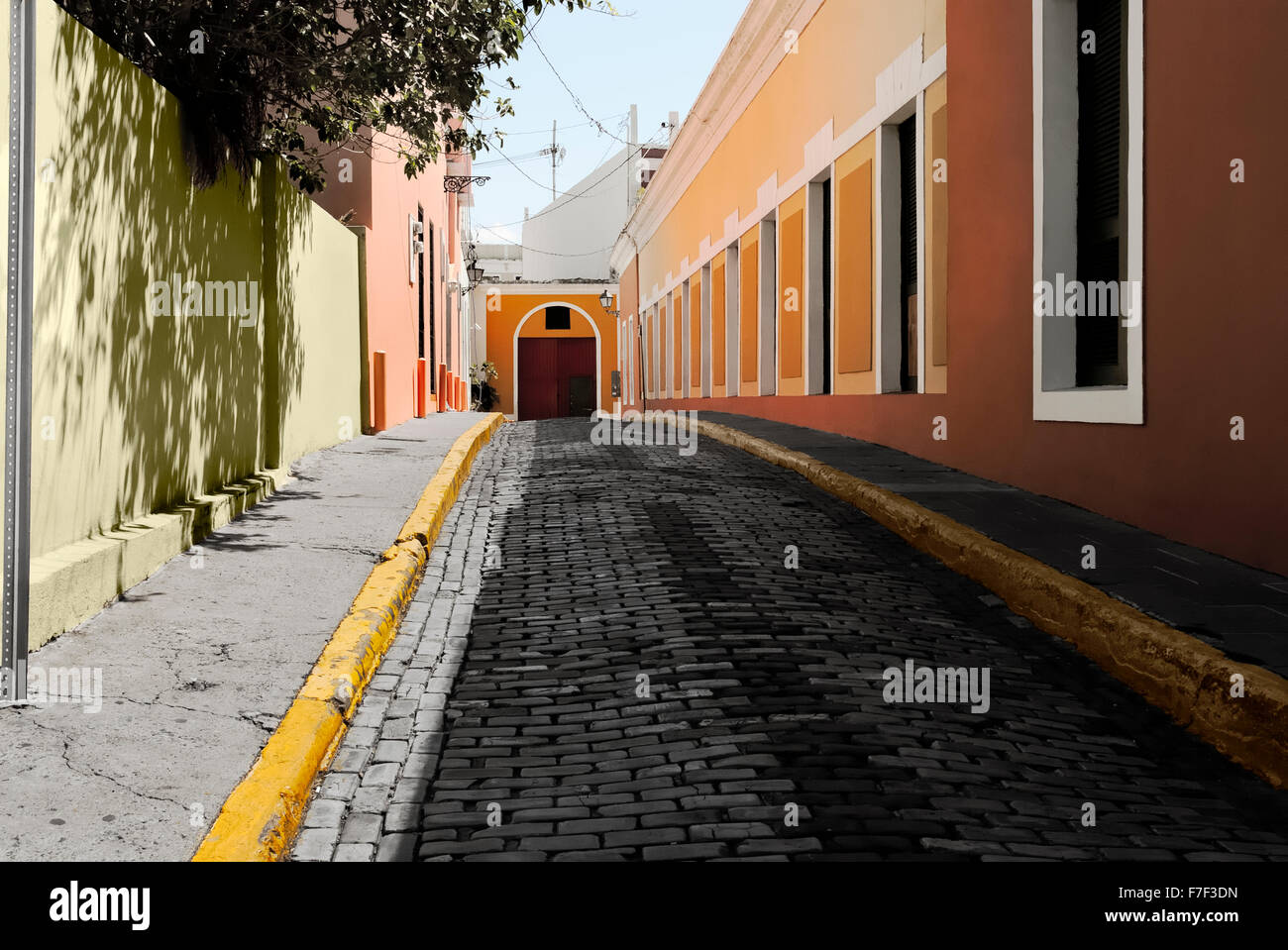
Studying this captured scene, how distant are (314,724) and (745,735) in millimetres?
1402

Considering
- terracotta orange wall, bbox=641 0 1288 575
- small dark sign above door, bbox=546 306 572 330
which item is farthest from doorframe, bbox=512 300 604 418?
terracotta orange wall, bbox=641 0 1288 575

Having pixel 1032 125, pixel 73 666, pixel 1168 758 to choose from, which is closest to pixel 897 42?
pixel 1032 125

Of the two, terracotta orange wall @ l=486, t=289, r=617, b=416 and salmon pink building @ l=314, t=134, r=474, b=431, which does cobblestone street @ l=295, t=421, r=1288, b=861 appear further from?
terracotta orange wall @ l=486, t=289, r=617, b=416

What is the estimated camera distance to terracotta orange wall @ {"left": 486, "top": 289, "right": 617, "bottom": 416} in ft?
131

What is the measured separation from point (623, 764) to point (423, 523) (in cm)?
381

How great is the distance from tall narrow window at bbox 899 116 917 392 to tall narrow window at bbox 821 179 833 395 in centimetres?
261

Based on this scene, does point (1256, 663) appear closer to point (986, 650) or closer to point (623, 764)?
point (986, 650)

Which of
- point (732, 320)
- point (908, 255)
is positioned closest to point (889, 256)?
point (908, 255)

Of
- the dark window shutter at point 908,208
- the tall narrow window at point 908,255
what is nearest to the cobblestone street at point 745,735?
the tall narrow window at point 908,255

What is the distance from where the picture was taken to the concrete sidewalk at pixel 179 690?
120 inches

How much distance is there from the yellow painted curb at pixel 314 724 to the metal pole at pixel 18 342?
3.03 ft

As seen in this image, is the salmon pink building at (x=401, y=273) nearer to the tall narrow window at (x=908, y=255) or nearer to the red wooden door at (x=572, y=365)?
the tall narrow window at (x=908, y=255)
